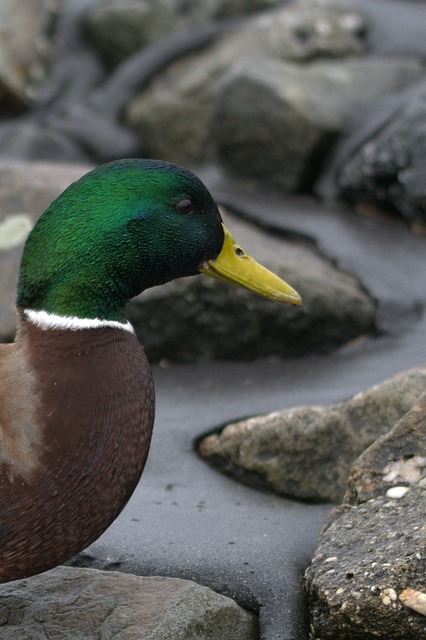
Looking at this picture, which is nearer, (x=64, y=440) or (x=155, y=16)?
(x=64, y=440)

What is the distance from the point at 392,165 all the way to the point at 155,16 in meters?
3.28

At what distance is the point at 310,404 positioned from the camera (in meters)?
4.88

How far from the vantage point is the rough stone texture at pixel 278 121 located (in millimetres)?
7137

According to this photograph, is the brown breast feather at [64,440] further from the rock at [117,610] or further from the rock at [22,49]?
the rock at [22,49]

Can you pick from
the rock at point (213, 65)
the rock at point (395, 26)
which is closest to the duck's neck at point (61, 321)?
the rock at point (213, 65)

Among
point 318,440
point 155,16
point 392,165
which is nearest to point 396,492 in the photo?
point 318,440

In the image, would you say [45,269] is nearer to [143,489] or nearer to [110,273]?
[110,273]

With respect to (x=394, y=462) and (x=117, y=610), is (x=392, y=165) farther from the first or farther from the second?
(x=117, y=610)

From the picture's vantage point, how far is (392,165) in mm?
6895

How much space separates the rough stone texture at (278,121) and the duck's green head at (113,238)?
3.86 meters

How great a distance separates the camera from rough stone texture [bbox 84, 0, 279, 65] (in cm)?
923

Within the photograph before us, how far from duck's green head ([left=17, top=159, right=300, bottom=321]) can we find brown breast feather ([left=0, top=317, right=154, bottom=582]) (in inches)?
4.4

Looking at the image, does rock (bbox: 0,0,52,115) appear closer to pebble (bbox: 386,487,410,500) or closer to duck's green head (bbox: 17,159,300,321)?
duck's green head (bbox: 17,159,300,321)

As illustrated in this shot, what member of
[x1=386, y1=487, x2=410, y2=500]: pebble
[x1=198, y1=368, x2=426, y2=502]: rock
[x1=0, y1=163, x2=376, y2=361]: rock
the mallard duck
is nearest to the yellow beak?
the mallard duck
